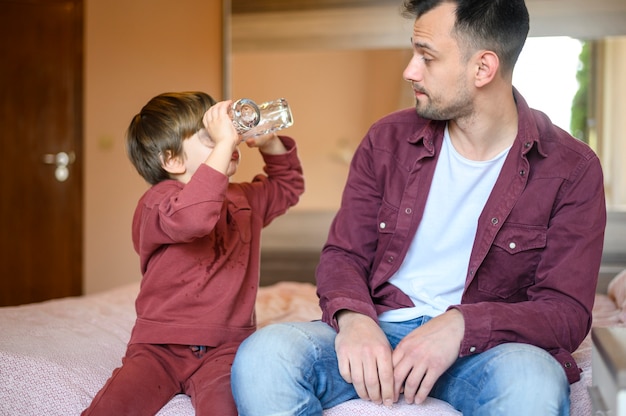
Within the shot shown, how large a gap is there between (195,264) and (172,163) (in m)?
0.25

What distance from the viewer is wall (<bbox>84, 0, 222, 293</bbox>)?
14.7 feet

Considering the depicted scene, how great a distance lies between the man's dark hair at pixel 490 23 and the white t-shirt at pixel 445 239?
217 mm

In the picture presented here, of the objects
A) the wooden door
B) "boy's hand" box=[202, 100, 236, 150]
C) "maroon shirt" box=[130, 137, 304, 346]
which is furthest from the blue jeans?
the wooden door

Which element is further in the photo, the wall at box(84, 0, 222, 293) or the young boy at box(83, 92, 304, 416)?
the wall at box(84, 0, 222, 293)

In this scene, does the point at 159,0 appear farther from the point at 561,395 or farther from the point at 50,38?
the point at 561,395

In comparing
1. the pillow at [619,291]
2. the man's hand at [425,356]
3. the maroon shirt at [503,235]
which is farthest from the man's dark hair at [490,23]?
the pillow at [619,291]

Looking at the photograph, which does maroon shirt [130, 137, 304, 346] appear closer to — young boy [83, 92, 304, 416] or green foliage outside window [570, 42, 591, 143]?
young boy [83, 92, 304, 416]

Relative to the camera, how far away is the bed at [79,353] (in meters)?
1.44

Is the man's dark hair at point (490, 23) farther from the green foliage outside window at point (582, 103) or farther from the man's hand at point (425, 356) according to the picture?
the green foliage outside window at point (582, 103)

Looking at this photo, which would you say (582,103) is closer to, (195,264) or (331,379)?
(195,264)

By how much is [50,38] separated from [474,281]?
380 cm

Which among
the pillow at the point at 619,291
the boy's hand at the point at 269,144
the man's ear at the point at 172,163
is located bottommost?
the pillow at the point at 619,291

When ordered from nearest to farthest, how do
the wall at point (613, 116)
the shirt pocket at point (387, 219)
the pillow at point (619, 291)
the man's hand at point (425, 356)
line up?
the man's hand at point (425, 356), the shirt pocket at point (387, 219), the pillow at point (619, 291), the wall at point (613, 116)

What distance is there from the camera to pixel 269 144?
193cm
